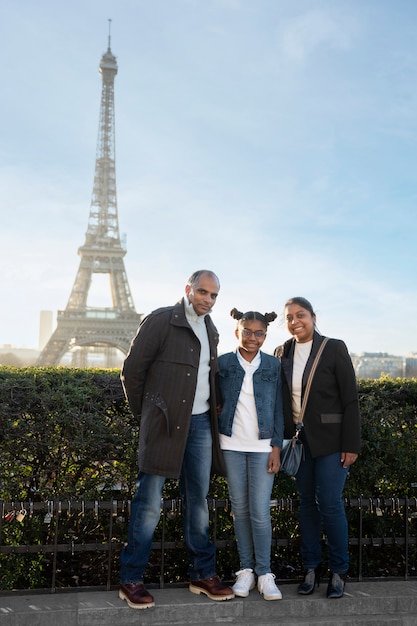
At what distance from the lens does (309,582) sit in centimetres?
386

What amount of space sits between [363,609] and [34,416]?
2.34 m

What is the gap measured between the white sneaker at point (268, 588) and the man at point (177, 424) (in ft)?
0.69

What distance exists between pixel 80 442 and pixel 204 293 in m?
1.17

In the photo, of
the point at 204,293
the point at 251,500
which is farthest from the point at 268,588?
the point at 204,293

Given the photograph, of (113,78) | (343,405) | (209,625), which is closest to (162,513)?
(209,625)

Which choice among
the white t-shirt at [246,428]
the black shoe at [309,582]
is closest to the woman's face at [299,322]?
the white t-shirt at [246,428]

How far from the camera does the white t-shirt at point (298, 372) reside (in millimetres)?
3850

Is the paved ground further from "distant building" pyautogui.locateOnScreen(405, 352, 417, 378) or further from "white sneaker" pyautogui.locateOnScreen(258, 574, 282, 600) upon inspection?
"distant building" pyautogui.locateOnScreen(405, 352, 417, 378)

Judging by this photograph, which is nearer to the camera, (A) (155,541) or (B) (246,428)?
(B) (246,428)

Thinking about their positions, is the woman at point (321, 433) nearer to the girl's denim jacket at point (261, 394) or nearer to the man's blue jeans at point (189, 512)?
the girl's denim jacket at point (261, 394)

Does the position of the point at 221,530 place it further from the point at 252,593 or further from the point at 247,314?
the point at 247,314

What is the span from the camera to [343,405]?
3758 millimetres

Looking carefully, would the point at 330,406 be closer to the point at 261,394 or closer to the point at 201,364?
the point at 261,394

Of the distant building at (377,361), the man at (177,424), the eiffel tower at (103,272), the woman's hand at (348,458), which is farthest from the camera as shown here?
the distant building at (377,361)
